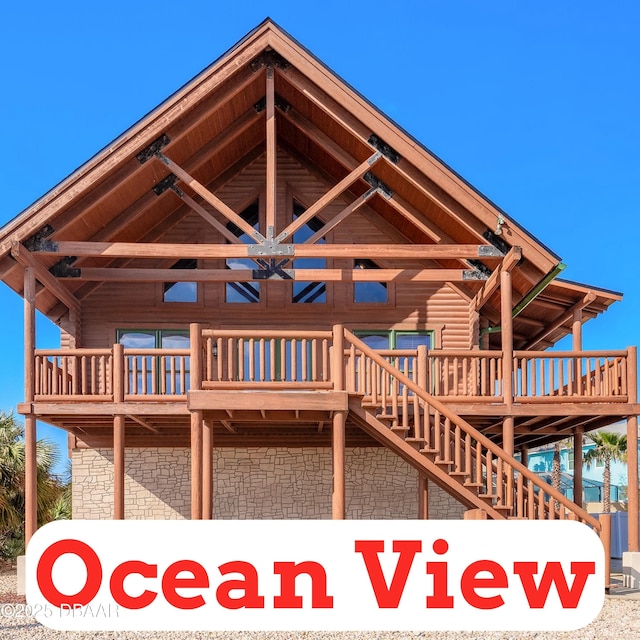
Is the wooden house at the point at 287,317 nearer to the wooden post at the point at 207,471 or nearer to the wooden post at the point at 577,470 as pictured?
the wooden post at the point at 207,471

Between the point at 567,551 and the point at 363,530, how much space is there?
2.97 metres

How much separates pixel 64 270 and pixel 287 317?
4.59 m

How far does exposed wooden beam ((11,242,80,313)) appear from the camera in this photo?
1634 centimetres

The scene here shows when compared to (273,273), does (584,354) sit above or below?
below

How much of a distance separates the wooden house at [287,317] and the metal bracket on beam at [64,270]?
1.7 inches

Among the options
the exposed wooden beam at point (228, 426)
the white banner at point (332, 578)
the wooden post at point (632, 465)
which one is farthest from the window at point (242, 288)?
the wooden post at point (632, 465)

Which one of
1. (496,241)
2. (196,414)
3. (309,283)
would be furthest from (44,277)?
(496,241)

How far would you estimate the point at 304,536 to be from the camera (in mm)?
14023

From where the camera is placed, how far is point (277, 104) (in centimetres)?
1895

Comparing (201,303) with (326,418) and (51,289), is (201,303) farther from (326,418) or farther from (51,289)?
(326,418)

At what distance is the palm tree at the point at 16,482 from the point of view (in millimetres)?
22703

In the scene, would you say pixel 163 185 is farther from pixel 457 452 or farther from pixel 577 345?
pixel 577 345

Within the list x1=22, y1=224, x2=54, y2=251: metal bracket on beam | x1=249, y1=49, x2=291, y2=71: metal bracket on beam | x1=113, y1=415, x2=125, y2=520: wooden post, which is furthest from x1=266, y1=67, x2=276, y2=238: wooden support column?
x1=113, y1=415, x2=125, y2=520: wooden post

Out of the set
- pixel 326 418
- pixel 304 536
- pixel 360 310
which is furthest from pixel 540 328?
pixel 304 536
